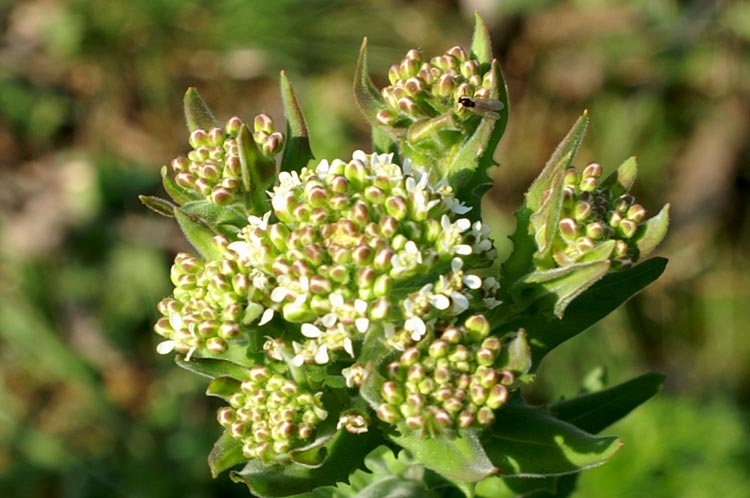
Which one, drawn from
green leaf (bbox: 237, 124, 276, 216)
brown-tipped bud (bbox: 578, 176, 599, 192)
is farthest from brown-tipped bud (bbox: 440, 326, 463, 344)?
green leaf (bbox: 237, 124, 276, 216)

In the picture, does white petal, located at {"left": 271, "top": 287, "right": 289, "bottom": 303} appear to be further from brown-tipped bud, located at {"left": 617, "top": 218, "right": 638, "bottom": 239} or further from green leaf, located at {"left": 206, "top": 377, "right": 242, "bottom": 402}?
brown-tipped bud, located at {"left": 617, "top": 218, "right": 638, "bottom": 239}

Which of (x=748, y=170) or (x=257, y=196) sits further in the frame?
(x=748, y=170)

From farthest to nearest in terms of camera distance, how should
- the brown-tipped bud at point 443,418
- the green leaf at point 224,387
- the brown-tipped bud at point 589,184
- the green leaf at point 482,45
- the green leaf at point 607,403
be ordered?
1. the green leaf at point 607,403
2. the green leaf at point 482,45
3. the brown-tipped bud at point 589,184
4. the green leaf at point 224,387
5. the brown-tipped bud at point 443,418

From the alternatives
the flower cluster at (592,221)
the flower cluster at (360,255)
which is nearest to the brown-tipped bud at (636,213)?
the flower cluster at (592,221)

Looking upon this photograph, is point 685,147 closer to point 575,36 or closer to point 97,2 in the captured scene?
point 575,36

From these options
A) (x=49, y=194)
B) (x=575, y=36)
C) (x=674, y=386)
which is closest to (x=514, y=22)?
(x=575, y=36)

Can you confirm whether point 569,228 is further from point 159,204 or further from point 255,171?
point 159,204

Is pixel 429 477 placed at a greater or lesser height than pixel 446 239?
lesser

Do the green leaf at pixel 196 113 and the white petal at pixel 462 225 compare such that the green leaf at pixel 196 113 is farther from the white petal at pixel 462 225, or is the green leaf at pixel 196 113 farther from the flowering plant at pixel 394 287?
the white petal at pixel 462 225
